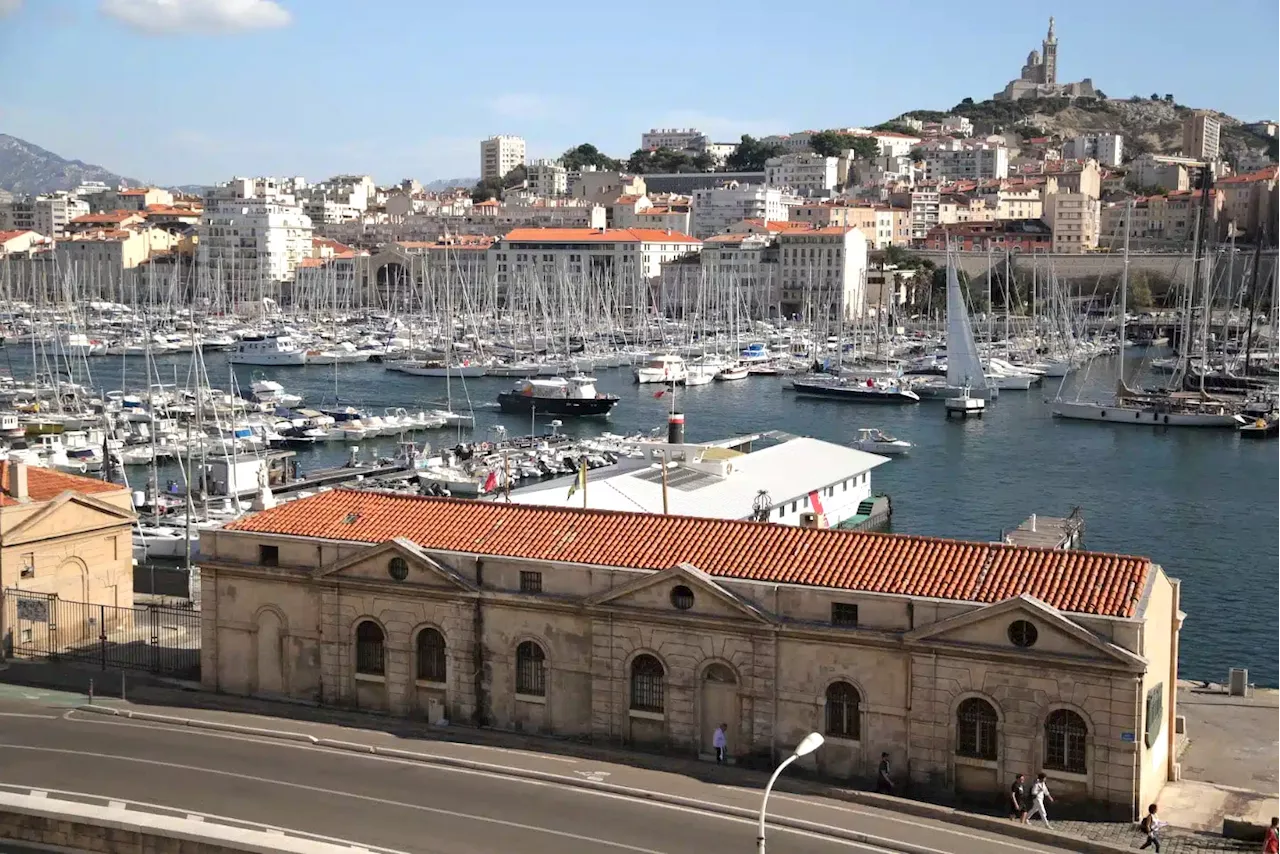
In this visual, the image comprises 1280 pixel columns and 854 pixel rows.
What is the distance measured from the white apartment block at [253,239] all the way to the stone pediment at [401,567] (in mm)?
146585

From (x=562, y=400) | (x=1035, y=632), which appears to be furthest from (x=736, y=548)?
(x=562, y=400)

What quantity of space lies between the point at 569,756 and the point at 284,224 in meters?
158

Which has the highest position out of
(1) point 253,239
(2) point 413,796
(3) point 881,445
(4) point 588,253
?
(1) point 253,239

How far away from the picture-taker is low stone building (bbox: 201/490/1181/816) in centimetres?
1709

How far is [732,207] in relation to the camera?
163 metres

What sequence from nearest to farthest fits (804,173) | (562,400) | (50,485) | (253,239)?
(50,485) → (562,400) → (253,239) → (804,173)

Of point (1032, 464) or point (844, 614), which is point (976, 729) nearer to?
point (844, 614)

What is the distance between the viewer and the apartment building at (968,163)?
7544 inches

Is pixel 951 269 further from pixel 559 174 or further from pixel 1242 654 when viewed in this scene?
pixel 559 174

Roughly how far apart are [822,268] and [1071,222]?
98.6 feet

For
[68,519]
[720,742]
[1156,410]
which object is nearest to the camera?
[720,742]

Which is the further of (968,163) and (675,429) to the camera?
(968,163)

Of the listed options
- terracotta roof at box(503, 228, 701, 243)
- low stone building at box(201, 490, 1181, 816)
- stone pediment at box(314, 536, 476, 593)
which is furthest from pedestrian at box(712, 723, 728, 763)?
terracotta roof at box(503, 228, 701, 243)

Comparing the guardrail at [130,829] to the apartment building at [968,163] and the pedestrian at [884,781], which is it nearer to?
the pedestrian at [884,781]
